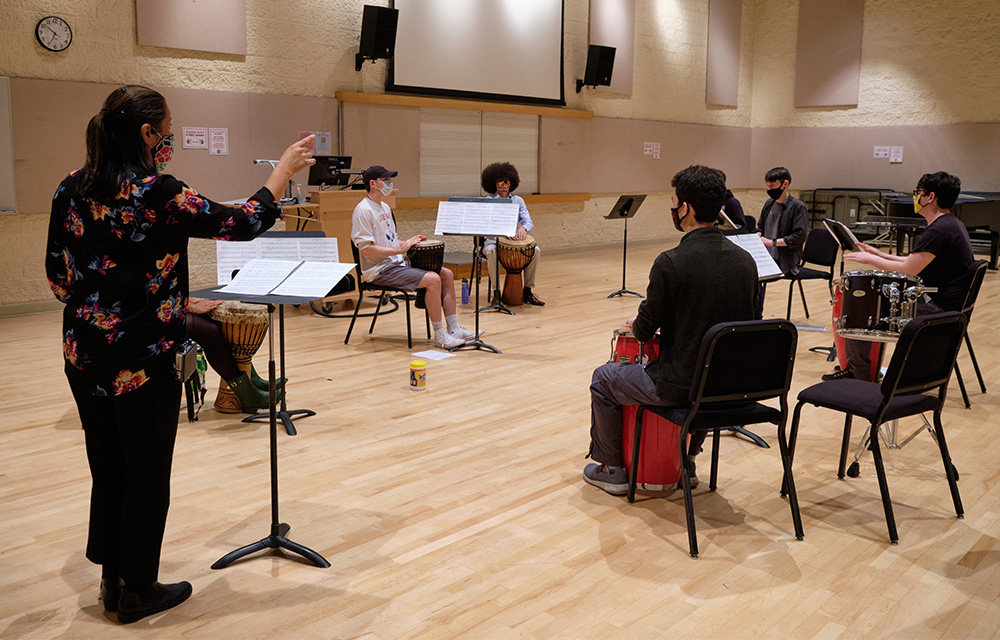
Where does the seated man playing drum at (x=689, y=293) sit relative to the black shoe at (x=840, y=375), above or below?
above

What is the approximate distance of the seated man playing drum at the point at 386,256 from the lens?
5.93m

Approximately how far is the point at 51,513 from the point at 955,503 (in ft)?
11.8

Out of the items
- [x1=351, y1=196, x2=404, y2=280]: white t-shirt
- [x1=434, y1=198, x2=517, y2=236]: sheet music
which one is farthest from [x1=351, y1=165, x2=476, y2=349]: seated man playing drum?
[x1=434, y1=198, x2=517, y2=236]: sheet music

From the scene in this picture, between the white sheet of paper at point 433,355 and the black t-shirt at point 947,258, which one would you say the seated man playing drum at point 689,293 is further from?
the white sheet of paper at point 433,355

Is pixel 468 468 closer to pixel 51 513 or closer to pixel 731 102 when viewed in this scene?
pixel 51 513

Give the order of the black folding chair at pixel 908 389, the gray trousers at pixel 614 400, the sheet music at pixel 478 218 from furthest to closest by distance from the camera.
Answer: the sheet music at pixel 478 218 → the gray trousers at pixel 614 400 → the black folding chair at pixel 908 389

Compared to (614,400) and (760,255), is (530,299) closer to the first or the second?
(760,255)

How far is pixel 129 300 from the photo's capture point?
2.39 metres

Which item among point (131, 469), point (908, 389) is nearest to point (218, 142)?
point (131, 469)

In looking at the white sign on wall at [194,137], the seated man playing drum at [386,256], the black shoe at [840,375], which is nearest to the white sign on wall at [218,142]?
the white sign on wall at [194,137]

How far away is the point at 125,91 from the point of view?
2322mm

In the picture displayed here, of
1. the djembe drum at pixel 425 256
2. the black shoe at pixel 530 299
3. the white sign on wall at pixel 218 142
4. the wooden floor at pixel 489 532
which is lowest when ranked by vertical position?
the wooden floor at pixel 489 532

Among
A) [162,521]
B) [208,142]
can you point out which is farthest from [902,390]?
[208,142]

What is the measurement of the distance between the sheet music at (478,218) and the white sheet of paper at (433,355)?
0.87 metres
